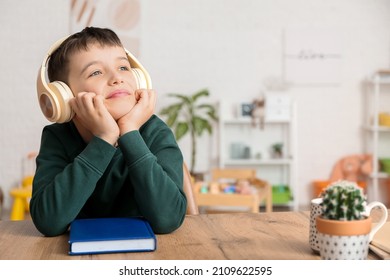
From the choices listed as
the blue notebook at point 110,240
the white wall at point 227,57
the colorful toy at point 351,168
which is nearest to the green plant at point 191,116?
the white wall at point 227,57

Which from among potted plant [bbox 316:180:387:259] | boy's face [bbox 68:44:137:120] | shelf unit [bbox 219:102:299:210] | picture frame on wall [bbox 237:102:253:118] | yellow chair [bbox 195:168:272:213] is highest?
boy's face [bbox 68:44:137:120]

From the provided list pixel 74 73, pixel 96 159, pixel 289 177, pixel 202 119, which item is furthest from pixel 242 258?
pixel 289 177

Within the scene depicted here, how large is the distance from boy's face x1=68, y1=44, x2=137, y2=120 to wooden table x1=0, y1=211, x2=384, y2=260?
0.64ft

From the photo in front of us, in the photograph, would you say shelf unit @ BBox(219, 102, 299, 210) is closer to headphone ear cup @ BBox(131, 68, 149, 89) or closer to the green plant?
the green plant

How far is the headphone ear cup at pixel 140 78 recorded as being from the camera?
0.87m

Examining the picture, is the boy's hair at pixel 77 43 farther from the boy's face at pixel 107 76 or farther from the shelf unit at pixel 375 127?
the shelf unit at pixel 375 127

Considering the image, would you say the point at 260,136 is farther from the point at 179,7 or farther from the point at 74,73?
the point at 74,73

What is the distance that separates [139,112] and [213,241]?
0.69 feet

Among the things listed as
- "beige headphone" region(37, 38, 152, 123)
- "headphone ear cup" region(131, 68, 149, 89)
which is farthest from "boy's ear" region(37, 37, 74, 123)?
"headphone ear cup" region(131, 68, 149, 89)

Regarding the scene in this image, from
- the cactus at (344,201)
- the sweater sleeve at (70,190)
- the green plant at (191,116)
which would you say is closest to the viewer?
the cactus at (344,201)

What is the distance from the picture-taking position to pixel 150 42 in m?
3.57

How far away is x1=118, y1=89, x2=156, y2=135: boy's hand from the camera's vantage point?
796 millimetres

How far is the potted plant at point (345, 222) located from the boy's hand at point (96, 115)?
0.32 m

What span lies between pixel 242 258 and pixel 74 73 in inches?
14.9
